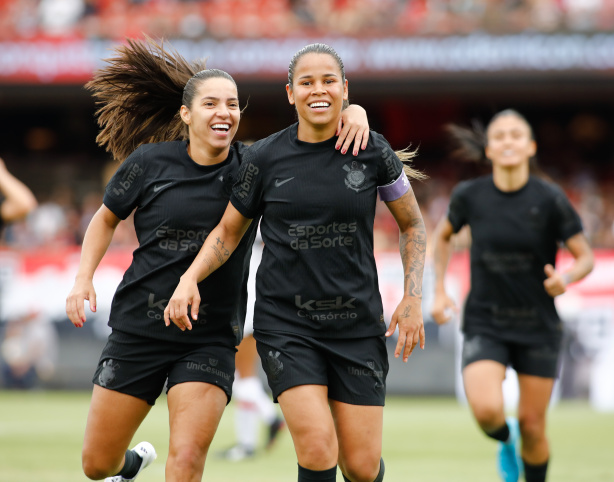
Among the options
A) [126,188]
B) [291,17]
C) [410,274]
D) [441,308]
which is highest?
[291,17]

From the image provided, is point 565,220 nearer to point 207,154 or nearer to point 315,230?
point 315,230

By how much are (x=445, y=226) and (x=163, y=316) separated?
287 centimetres

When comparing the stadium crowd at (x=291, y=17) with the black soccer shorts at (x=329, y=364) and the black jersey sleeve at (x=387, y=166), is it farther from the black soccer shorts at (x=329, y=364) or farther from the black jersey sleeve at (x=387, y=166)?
the black soccer shorts at (x=329, y=364)

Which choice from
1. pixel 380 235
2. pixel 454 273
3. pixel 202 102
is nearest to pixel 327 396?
pixel 202 102

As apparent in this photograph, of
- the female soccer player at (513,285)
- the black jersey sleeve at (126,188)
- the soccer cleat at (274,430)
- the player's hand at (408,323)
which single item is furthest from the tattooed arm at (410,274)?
the soccer cleat at (274,430)

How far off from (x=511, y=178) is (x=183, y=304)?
3.31 m

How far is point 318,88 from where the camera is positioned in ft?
16.7

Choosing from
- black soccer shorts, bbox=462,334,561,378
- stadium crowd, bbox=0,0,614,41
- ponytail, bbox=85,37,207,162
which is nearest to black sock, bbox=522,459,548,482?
black soccer shorts, bbox=462,334,561,378

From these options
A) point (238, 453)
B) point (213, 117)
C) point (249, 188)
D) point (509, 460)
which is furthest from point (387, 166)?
point (238, 453)

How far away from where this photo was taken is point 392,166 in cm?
524

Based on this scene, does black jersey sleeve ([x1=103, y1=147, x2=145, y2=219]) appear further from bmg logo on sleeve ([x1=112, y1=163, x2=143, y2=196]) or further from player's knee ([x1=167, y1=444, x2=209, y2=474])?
player's knee ([x1=167, y1=444, x2=209, y2=474])

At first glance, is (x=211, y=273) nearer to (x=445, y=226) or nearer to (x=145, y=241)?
(x=145, y=241)

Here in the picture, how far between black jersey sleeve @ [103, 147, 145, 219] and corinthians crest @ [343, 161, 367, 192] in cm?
112

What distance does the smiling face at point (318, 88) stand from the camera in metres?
5.11
